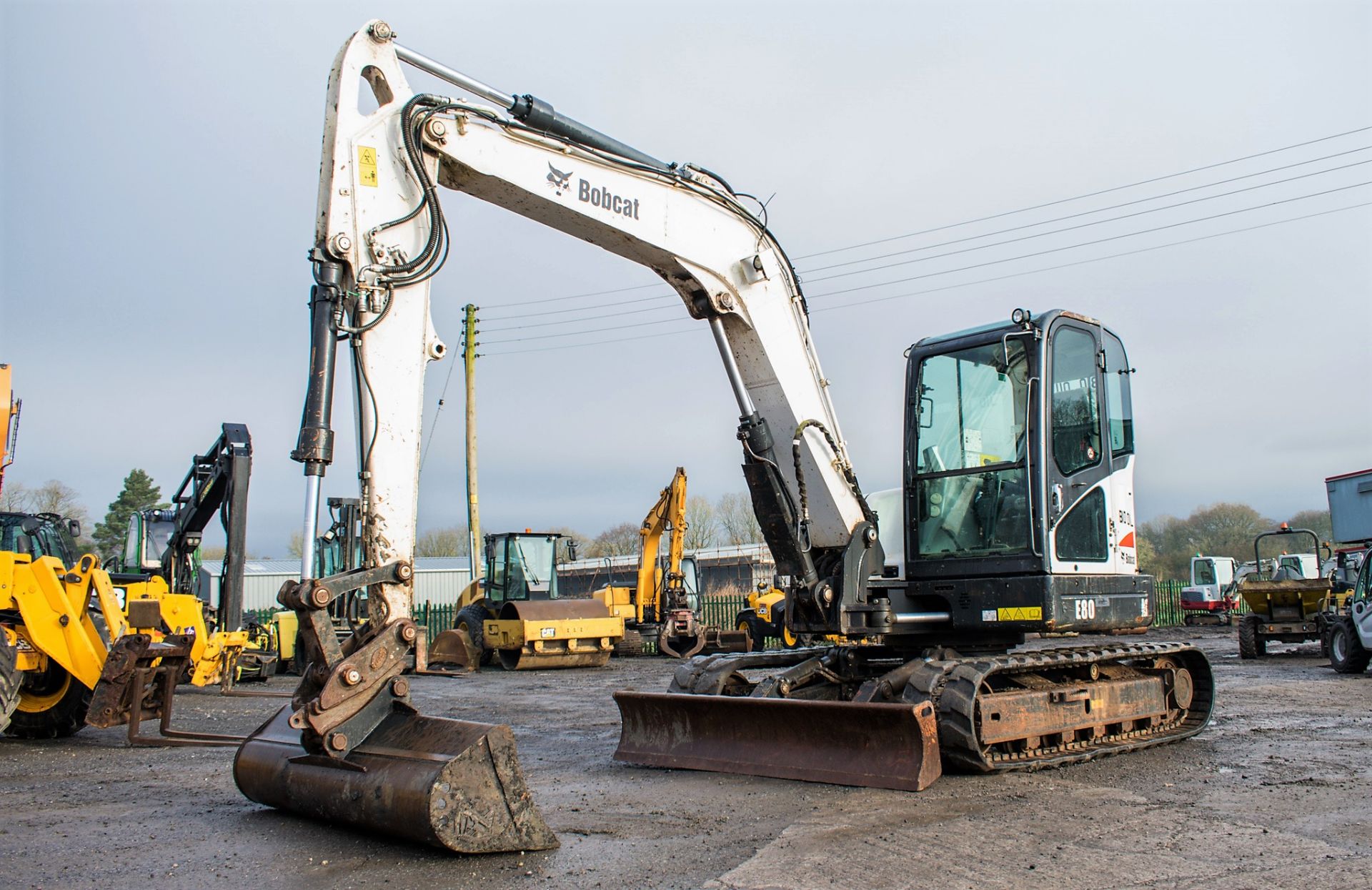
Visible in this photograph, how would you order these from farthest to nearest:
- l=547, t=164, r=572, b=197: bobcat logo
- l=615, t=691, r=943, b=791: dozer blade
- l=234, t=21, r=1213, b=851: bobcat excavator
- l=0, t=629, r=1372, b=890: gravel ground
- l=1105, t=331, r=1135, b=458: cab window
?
l=1105, t=331, r=1135, b=458: cab window → l=547, t=164, r=572, b=197: bobcat logo → l=615, t=691, r=943, b=791: dozer blade → l=234, t=21, r=1213, b=851: bobcat excavator → l=0, t=629, r=1372, b=890: gravel ground

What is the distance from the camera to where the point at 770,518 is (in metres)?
7.66

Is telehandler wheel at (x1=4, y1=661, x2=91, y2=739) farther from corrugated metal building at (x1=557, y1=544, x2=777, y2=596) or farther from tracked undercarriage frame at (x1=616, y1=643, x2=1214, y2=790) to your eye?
corrugated metal building at (x1=557, y1=544, x2=777, y2=596)

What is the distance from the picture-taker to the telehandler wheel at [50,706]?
899 cm

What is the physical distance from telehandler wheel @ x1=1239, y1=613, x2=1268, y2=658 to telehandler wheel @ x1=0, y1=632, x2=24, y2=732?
56.9 ft

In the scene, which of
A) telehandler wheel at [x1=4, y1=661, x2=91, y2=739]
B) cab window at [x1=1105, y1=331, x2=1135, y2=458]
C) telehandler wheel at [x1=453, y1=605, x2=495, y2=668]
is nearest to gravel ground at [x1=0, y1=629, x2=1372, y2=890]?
telehandler wheel at [x1=4, y1=661, x2=91, y2=739]

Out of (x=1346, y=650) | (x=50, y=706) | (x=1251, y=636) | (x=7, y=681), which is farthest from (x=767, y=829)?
(x=1251, y=636)

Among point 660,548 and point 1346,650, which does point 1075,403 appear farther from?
point 660,548

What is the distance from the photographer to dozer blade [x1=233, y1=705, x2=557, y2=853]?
4562 mm

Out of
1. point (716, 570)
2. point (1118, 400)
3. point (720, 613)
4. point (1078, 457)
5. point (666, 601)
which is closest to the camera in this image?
point (1078, 457)

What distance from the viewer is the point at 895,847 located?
15.8ft

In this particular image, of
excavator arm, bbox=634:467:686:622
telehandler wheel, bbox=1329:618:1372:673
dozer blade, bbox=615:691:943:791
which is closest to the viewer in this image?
dozer blade, bbox=615:691:943:791

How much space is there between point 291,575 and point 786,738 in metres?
49.7

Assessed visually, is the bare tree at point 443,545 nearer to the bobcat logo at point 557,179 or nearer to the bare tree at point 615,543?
the bare tree at point 615,543

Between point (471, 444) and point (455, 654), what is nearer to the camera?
point (455, 654)
